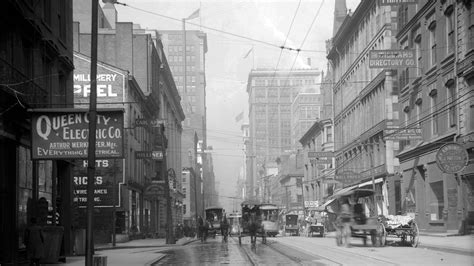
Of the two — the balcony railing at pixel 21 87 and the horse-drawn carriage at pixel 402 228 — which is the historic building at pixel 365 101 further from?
the balcony railing at pixel 21 87

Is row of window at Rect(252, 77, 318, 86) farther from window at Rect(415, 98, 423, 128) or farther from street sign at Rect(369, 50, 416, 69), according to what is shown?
street sign at Rect(369, 50, 416, 69)

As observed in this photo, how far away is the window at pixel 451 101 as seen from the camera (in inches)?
1340

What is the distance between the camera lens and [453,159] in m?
28.3

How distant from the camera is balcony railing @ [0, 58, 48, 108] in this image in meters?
17.7

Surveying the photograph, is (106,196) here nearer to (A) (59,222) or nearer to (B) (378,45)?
(A) (59,222)

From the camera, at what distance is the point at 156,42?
67.8m

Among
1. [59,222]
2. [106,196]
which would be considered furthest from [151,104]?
[59,222]

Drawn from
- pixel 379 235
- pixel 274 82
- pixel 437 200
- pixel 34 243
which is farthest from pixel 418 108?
pixel 34 243

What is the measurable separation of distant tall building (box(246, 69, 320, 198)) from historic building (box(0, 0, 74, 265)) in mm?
33099

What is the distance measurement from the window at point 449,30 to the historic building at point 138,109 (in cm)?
1791

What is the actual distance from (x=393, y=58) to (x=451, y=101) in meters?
8.10

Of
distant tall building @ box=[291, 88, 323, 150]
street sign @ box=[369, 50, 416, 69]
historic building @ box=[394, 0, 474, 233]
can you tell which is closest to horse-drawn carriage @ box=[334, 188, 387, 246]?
historic building @ box=[394, 0, 474, 233]

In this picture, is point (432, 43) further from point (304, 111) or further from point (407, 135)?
point (304, 111)

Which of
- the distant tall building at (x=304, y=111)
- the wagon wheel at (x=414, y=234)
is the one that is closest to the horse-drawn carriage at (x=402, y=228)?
the wagon wheel at (x=414, y=234)
